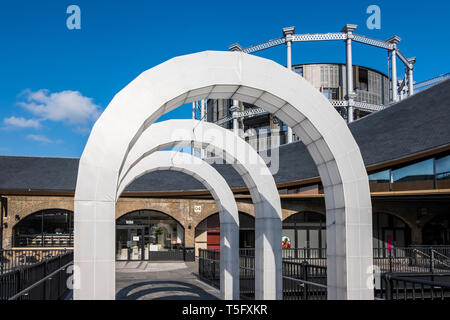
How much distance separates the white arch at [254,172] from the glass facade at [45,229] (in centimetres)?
2134

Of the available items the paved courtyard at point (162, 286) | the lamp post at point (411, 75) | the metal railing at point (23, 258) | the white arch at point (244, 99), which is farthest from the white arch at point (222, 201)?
the lamp post at point (411, 75)

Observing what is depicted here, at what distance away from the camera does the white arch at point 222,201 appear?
1388 centimetres

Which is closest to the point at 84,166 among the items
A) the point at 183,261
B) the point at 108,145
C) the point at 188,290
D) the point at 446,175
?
the point at 108,145

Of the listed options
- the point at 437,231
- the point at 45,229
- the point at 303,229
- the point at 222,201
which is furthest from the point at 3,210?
the point at 437,231

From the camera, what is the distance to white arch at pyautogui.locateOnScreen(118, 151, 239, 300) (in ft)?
45.5

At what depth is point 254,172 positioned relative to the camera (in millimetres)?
11648

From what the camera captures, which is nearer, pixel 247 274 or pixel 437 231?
pixel 247 274

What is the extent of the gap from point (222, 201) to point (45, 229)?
20.7 metres

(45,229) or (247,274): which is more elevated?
(45,229)

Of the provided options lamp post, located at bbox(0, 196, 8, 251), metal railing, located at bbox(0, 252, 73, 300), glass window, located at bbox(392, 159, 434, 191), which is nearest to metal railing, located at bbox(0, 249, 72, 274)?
metal railing, located at bbox(0, 252, 73, 300)

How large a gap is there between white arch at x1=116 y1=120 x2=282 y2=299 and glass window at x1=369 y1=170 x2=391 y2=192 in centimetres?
1293

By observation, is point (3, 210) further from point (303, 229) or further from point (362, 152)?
point (362, 152)

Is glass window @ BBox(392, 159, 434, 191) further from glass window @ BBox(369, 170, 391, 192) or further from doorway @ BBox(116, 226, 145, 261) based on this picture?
doorway @ BBox(116, 226, 145, 261)

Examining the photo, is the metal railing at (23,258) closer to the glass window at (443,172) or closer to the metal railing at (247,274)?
the metal railing at (247,274)
